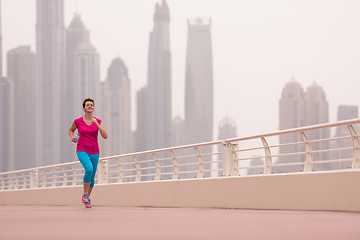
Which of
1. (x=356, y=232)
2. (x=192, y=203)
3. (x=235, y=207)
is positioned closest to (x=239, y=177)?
(x=235, y=207)

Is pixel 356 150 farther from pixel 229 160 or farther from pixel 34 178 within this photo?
pixel 34 178

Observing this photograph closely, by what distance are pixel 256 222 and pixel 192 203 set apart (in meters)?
5.90

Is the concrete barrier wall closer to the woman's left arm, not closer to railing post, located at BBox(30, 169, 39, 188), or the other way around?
the woman's left arm

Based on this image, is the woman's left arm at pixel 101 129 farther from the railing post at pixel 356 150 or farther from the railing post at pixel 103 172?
the railing post at pixel 103 172

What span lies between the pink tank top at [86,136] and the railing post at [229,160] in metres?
2.32

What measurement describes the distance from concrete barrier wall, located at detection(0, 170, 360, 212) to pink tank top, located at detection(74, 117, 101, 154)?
208 cm

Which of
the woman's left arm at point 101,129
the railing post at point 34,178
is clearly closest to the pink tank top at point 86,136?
the woman's left arm at point 101,129

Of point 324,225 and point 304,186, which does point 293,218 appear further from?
point 304,186

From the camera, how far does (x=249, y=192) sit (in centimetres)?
1239

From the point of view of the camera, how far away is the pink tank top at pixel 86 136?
A: 13.3m

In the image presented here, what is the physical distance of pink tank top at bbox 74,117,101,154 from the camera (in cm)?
1330

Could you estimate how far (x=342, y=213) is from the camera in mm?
9805

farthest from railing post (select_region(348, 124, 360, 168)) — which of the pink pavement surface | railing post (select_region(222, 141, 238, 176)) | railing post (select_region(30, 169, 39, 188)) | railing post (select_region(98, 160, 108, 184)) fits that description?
railing post (select_region(30, 169, 39, 188))

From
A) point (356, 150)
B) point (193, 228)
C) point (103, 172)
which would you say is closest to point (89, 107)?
point (356, 150)
